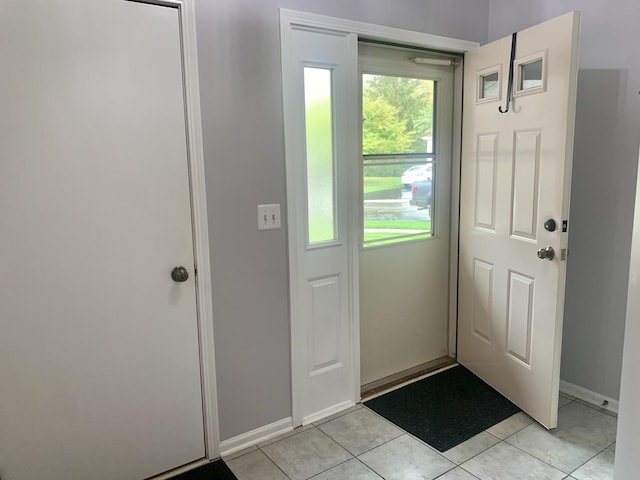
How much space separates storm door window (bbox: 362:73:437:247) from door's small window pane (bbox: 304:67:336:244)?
302 millimetres

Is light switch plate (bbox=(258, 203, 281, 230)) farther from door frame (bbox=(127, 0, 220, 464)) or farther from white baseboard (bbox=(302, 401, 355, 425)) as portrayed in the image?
white baseboard (bbox=(302, 401, 355, 425))

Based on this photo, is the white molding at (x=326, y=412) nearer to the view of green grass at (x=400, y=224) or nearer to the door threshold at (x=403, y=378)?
the door threshold at (x=403, y=378)

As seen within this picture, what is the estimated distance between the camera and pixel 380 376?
111 inches

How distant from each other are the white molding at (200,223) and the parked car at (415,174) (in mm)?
1242

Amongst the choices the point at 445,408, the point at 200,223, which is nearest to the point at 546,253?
the point at 445,408

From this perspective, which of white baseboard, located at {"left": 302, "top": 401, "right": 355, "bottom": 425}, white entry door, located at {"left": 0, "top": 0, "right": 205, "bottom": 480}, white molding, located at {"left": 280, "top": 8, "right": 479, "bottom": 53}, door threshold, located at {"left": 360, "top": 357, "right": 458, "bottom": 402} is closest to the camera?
white entry door, located at {"left": 0, "top": 0, "right": 205, "bottom": 480}

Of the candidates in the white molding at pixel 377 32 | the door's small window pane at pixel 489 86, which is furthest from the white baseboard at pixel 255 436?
the door's small window pane at pixel 489 86

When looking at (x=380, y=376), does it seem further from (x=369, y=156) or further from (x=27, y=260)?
(x=27, y=260)

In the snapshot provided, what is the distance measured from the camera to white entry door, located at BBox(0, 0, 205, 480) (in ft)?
5.43

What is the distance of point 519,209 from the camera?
94.1 inches

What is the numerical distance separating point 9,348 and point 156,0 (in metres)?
1.39

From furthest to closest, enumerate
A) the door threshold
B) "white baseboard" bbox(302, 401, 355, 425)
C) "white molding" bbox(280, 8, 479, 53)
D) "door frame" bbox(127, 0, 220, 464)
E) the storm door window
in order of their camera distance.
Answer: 1. the door threshold
2. the storm door window
3. "white baseboard" bbox(302, 401, 355, 425)
4. "white molding" bbox(280, 8, 479, 53)
5. "door frame" bbox(127, 0, 220, 464)

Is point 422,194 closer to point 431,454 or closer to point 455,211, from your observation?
point 455,211

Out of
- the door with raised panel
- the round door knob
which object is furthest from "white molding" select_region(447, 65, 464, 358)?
the round door knob
